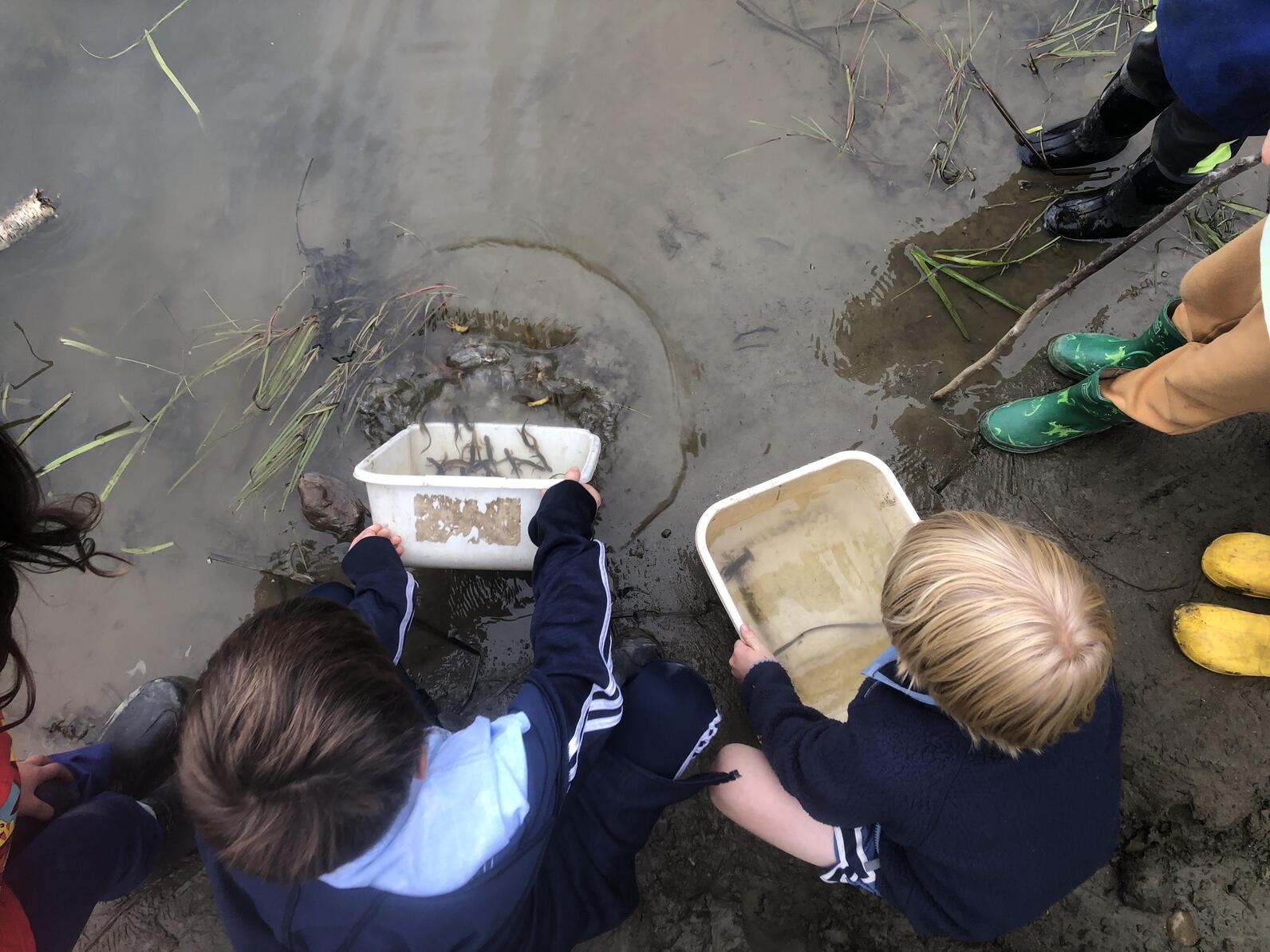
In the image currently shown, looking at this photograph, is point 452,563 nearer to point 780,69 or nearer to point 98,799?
point 98,799

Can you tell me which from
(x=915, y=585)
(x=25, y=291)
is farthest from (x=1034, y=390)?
(x=25, y=291)

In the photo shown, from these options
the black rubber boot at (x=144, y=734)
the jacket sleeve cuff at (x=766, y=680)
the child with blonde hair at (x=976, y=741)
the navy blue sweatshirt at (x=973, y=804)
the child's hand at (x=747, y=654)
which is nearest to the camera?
the child with blonde hair at (x=976, y=741)

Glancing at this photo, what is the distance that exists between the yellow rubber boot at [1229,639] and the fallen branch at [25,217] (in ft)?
13.1

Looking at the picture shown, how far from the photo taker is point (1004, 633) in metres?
1.13

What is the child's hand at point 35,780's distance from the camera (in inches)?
65.0

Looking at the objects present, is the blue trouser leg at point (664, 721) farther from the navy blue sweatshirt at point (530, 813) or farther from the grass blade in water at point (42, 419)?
the grass blade in water at point (42, 419)

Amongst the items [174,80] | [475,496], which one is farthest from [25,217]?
[475,496]

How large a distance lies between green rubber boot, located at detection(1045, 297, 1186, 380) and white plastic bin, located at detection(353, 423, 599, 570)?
61.8 inches

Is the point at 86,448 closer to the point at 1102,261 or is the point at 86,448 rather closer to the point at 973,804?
the point at 973,804

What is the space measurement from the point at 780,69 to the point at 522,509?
1.97 metres

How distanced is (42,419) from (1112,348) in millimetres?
3411

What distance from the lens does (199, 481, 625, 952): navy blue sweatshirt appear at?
116 cm

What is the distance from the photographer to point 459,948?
121 centimetres

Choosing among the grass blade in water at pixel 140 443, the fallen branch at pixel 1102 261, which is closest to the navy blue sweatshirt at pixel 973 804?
the fallen branch at pixel 1102 261
